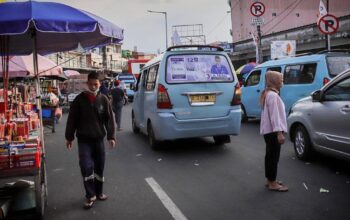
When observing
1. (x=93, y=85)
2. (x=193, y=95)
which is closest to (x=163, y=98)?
(x=193, y=95)

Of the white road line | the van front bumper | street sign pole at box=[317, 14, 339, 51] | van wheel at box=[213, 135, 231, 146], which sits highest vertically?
street sign pole at box=[317, 14, 339, 51]

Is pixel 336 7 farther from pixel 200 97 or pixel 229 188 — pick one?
pixel 229 188

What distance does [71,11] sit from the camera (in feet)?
16.0

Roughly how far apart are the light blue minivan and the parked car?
2720 mm

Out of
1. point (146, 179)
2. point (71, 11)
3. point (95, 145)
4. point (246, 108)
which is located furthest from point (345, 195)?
point (246, 108)

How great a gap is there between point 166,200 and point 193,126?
8.81ft

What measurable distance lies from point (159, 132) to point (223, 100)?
1.44 m

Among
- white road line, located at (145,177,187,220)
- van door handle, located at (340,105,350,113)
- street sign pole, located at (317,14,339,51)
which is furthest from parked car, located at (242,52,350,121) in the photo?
white road line, located at (145,177,187,220)

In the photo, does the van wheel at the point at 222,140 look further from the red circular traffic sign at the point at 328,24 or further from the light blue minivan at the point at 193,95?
the red circular traffic sign at the point at 328,24

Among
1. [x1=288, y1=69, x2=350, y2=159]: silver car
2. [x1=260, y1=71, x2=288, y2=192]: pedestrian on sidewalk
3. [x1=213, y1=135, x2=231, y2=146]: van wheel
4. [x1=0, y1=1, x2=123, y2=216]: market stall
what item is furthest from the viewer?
[x1=213, y1=135, x2=231, y2=146]: van wheel

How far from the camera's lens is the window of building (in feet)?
31.2

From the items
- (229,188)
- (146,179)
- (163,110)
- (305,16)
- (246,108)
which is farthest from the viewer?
(305,16)

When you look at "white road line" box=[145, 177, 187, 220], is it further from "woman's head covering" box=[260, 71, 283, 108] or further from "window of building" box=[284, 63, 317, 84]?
"window of building" box=[284, 63, 317, 84]

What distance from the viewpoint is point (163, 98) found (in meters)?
7.36
